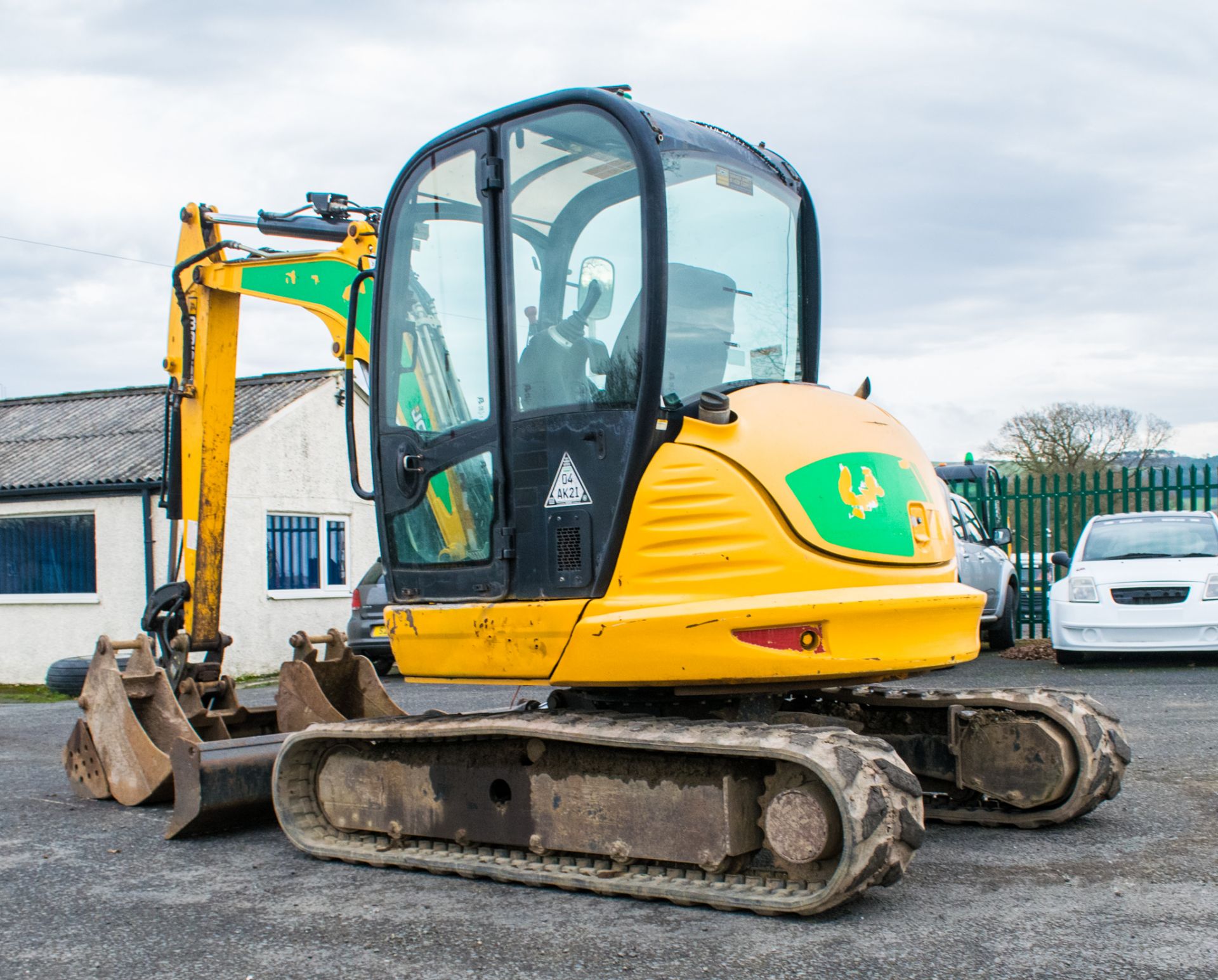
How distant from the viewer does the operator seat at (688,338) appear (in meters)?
4.78

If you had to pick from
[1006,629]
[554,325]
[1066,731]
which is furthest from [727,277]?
[1006,629]

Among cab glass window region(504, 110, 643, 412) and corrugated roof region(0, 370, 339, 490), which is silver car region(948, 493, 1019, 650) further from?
cab glass window region(504, 110, 643, 412)

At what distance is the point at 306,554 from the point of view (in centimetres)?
1881

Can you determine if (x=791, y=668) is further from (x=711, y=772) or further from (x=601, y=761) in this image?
(x=601, y=761)

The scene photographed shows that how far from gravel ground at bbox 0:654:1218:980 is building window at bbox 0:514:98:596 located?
11.9 metres

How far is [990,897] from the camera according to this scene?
452 cm

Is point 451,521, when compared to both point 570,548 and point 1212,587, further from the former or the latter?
point 1212,587

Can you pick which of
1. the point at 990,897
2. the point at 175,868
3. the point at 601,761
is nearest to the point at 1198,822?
the point at 990,897

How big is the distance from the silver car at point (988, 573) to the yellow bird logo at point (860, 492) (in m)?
9.73

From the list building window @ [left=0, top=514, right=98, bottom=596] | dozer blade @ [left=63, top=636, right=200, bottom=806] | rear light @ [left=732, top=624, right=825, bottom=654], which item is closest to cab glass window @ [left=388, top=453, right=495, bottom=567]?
rear light @ [left=732, top=624, right=825, bottom=654]

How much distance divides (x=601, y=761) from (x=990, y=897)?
1.47 meters

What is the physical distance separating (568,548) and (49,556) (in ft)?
49.1

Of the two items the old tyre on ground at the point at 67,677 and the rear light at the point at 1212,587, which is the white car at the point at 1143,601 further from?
the old tyre on ground at the point at 67,677

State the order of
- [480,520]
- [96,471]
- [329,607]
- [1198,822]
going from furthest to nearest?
[329,607] → [96,471] → [1198,822] → [480,520]
